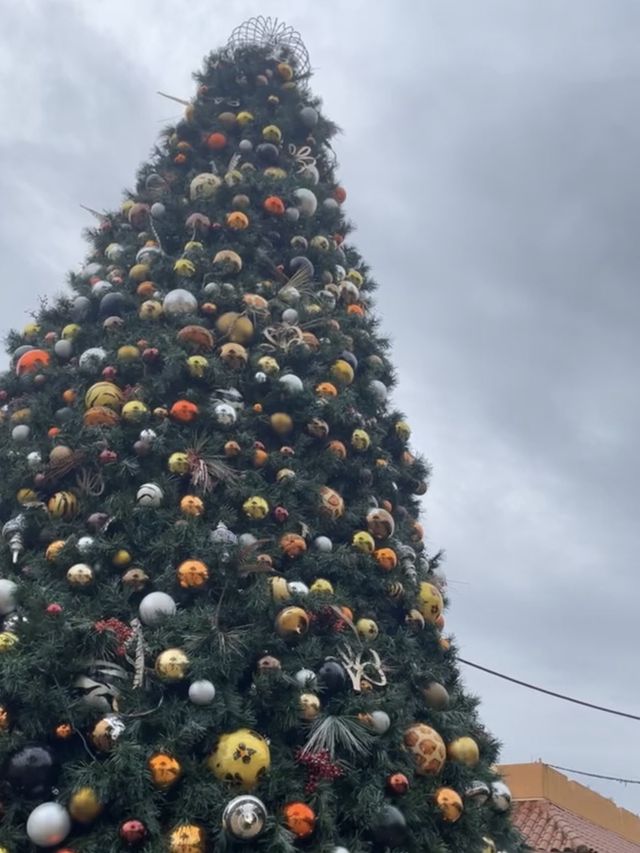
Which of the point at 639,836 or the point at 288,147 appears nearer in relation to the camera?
the point at 288,147

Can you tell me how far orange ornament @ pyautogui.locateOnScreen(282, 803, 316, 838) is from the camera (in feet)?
12.1

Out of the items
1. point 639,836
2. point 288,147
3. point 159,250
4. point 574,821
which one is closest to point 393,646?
point 159,250

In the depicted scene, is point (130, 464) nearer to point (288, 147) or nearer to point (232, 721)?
point (232, 721)

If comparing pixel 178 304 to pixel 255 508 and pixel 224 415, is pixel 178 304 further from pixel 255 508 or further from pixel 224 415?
pixel 255 508

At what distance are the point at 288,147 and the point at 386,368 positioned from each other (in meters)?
2.44

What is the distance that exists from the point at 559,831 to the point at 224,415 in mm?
8413

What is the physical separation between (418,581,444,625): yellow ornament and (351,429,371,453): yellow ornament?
96 centimetres

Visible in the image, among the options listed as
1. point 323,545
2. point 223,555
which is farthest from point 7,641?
point 323,545

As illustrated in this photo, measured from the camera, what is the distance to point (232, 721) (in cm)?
399

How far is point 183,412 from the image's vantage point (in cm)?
523

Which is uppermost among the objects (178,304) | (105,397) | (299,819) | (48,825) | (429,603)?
(178,304)

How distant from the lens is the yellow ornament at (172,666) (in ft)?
13.2

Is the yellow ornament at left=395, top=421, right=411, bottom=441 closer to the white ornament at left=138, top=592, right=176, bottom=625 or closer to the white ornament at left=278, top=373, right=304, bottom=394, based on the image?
the white ornament at left=278, top=373, right=304, bottom=394

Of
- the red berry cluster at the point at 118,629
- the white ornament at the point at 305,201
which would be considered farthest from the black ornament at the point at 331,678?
the white ornament at the point at 305,201
